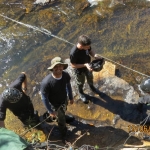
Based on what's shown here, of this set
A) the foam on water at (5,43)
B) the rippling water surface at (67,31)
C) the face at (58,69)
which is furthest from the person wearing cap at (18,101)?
the foam on water at (5,43)

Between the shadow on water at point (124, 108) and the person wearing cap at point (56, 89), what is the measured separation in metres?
1.39

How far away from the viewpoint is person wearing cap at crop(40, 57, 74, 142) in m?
4.41

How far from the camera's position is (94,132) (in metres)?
5.72

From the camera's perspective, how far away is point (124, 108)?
19.9 ft

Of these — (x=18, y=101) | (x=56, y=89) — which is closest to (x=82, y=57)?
(x=56, y=89)

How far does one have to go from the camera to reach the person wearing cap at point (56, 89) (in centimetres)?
441

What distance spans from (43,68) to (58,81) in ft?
9.84

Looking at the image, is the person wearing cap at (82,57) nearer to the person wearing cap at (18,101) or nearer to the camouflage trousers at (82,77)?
the camouflage trousers at (82,77)

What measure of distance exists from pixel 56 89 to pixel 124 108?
214 cm

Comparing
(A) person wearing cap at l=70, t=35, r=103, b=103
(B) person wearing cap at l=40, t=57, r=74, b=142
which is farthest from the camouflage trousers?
(B) person wearing cap at l=40, t=57, r=74, b=142

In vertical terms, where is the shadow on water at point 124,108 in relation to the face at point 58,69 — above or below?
below

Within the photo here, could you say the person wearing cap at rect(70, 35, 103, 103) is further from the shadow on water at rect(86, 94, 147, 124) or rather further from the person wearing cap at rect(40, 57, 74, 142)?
the person wearing cap at rect(40, 57, 74, 142)

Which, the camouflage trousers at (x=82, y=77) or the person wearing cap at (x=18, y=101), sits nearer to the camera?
the person wearing cap at (x=18, y=101)

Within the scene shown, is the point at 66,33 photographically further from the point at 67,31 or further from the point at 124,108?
the point at 124,108
